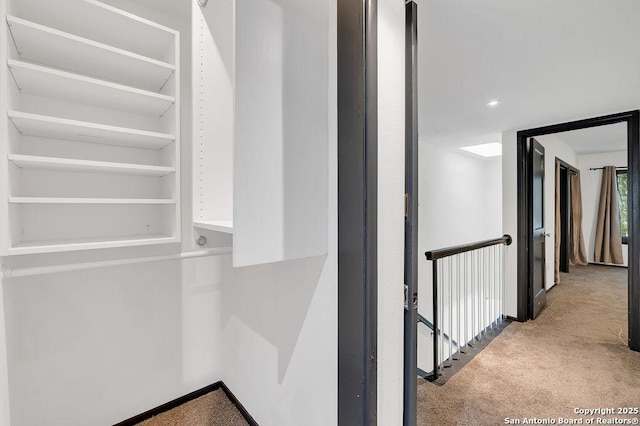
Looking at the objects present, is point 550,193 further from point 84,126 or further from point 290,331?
point 84,126

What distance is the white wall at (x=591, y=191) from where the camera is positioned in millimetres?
5488

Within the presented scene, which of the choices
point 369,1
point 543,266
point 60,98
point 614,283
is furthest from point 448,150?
point 60,98

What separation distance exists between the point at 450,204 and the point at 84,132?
4.53m

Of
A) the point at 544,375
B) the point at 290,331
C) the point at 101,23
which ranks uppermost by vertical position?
the point at 101,23

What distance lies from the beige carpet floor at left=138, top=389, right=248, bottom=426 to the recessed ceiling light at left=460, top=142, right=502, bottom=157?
Answer: 442 cm

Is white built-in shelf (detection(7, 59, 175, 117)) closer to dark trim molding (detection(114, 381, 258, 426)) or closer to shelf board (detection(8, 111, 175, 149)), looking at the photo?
shelf board (detection(8, 111, 175, 149))

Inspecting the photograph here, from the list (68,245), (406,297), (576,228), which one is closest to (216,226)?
(68,245)

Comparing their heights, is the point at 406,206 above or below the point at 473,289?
above

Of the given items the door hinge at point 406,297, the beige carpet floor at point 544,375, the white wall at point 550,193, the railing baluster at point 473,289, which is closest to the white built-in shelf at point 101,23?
the door hinge at point 406,297

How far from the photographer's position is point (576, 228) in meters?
5.62

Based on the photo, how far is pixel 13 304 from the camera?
1.30 meters

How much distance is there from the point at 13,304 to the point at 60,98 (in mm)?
968

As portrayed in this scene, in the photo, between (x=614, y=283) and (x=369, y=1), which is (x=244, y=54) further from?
(x=614, y=283)

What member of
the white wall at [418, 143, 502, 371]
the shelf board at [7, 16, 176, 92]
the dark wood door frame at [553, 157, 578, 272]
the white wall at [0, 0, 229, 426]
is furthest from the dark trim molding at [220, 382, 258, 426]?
the dark wood door frame at [553, 157, 578, 272]
